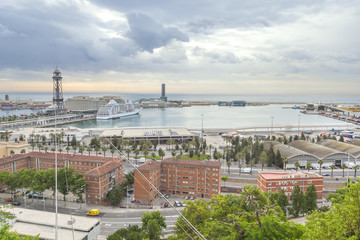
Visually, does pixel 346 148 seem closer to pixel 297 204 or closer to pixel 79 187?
pixel 297 204

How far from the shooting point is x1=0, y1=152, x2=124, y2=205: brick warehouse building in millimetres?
11758

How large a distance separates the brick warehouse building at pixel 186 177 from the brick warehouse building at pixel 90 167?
1.52 meters

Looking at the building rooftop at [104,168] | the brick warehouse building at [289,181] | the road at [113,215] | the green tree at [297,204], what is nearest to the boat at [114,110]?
the building rooftop at [104,168]

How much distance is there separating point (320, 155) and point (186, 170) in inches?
453

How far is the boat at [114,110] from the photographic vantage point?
50969 mm

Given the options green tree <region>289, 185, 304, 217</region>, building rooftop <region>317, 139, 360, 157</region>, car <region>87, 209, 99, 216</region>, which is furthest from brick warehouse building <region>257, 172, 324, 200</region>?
building rooftop <region>317, 139, 360, 157</region>

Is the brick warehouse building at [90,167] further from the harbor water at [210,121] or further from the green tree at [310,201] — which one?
the harbor water at [210,121]

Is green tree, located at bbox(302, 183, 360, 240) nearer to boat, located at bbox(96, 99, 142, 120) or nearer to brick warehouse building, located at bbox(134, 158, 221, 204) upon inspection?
brick warehouse building, located at bbox(134, 158, 221, 204)

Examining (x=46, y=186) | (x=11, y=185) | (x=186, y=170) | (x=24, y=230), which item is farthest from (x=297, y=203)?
(x=11, y=185)

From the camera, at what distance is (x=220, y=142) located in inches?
1109

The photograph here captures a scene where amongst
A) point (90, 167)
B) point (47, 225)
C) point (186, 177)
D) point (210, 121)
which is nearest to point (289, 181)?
point (186, 177)

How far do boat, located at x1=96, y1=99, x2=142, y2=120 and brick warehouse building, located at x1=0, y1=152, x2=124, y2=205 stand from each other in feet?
117

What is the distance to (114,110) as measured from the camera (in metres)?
53.2

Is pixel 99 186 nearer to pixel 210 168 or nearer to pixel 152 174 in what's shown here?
pixel 152 174
